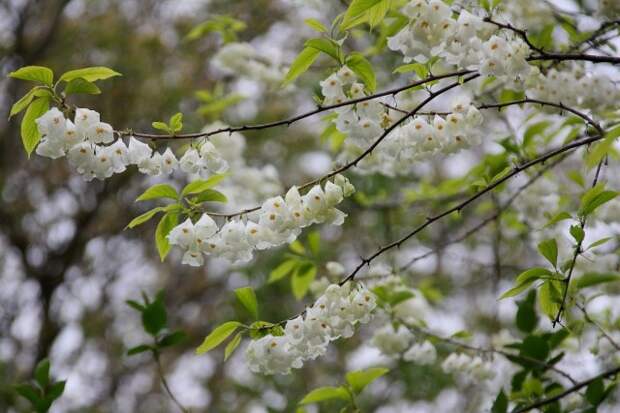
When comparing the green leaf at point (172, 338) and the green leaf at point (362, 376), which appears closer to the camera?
the green leaf at point (362, 376)


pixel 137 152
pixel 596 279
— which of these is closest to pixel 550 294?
pixel 596 279

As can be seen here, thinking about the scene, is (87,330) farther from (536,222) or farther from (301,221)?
(301,221)

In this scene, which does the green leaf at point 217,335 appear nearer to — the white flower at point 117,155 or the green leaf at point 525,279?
the white flower at point 117,155

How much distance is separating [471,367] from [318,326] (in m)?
1.40

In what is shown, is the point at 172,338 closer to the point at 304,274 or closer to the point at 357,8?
the point at 304,274

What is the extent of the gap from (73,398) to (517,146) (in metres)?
5.56

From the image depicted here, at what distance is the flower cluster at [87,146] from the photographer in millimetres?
1808

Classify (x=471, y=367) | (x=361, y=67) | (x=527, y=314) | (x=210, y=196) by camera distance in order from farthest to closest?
(x=471, y=367) → (x=527, y=314) → (x=210, y=196) → (x=361, y=67)

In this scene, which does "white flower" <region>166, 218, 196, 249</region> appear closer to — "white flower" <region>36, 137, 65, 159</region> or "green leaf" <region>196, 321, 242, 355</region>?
"green leaf" <region>196, 321, 242, 355</region>

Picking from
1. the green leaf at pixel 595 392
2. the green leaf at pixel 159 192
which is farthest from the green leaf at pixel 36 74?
the green leaf at pixel 595 392

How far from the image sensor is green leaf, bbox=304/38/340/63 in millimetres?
1849

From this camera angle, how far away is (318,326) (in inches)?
75.4

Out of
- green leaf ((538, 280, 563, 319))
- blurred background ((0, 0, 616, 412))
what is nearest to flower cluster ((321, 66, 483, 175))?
green leaf ((538, 280, 563, 319))

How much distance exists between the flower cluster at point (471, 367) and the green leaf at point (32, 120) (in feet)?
6.67
